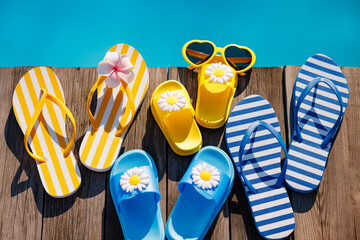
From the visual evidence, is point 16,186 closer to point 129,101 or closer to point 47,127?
point 47,127

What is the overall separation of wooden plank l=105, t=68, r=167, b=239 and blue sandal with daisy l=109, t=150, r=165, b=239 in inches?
2.1

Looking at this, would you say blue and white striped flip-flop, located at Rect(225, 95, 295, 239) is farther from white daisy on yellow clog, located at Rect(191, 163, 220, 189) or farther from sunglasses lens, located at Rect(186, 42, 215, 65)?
sunglasses lens, located at Rect(186, 42, 215, 65)

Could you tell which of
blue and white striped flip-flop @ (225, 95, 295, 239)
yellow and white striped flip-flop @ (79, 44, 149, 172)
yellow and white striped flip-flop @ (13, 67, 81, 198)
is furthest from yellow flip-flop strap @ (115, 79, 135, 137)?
blue and white striped flip-flop @ (225, 95, 295, 239)

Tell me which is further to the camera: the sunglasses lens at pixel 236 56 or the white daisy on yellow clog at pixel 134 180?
the sunglasses lens at pixel 236 56

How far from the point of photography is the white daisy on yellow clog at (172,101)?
1524 millimetres

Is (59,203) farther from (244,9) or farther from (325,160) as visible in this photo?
(244,9)

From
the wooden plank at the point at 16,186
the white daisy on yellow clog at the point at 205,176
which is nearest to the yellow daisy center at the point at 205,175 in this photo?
the white daisy on yellow clog at the point at 205,176

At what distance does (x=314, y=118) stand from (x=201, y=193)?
0.68 meters

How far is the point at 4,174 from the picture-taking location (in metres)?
1.58

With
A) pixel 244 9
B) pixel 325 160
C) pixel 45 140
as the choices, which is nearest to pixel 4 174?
pixel 45 140

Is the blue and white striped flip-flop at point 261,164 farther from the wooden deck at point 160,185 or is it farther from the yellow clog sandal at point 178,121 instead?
the yellow clog sandal at point 178,121

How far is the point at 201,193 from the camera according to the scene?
147 cm

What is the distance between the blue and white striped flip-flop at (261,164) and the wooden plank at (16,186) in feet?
3.13

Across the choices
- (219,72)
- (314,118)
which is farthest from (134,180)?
(314,118)
